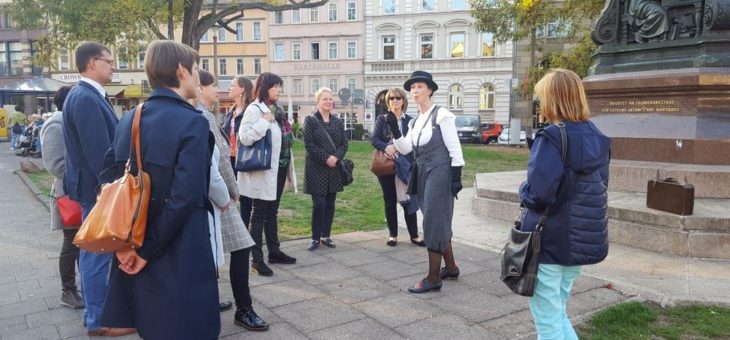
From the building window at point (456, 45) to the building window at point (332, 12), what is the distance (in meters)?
11.5

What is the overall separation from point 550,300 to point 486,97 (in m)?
46.9

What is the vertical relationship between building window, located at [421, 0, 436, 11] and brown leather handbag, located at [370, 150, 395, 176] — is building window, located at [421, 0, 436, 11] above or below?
above

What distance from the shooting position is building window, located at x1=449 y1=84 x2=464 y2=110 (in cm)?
4947

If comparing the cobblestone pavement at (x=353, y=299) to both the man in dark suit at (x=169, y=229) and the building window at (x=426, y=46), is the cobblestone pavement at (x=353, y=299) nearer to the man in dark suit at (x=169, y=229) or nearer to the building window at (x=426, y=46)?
the man in dark suit at (x=169, y=229)

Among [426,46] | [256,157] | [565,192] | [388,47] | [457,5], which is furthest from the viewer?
[388,47]

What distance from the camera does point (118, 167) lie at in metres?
2.78

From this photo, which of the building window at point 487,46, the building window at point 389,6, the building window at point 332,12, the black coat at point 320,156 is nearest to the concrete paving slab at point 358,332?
the black coat at point 320,156

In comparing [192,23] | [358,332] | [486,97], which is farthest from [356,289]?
[486,97]

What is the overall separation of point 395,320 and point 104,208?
7.96 ft

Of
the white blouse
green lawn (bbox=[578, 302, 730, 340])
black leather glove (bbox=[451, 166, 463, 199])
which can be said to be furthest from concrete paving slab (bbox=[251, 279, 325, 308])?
green lawn (bbox=[578, 302, 730, 340])

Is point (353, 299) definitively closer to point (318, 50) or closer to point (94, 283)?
point (94, 283)

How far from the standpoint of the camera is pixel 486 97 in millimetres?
48531

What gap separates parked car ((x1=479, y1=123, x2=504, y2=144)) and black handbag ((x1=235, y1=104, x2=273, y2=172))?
31457 mm

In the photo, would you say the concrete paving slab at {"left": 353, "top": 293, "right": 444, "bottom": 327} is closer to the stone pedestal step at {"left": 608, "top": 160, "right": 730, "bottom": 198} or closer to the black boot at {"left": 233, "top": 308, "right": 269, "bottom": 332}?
the black boot at {"left": 233, "top": 308, "right": 269, "bottom": 332}
